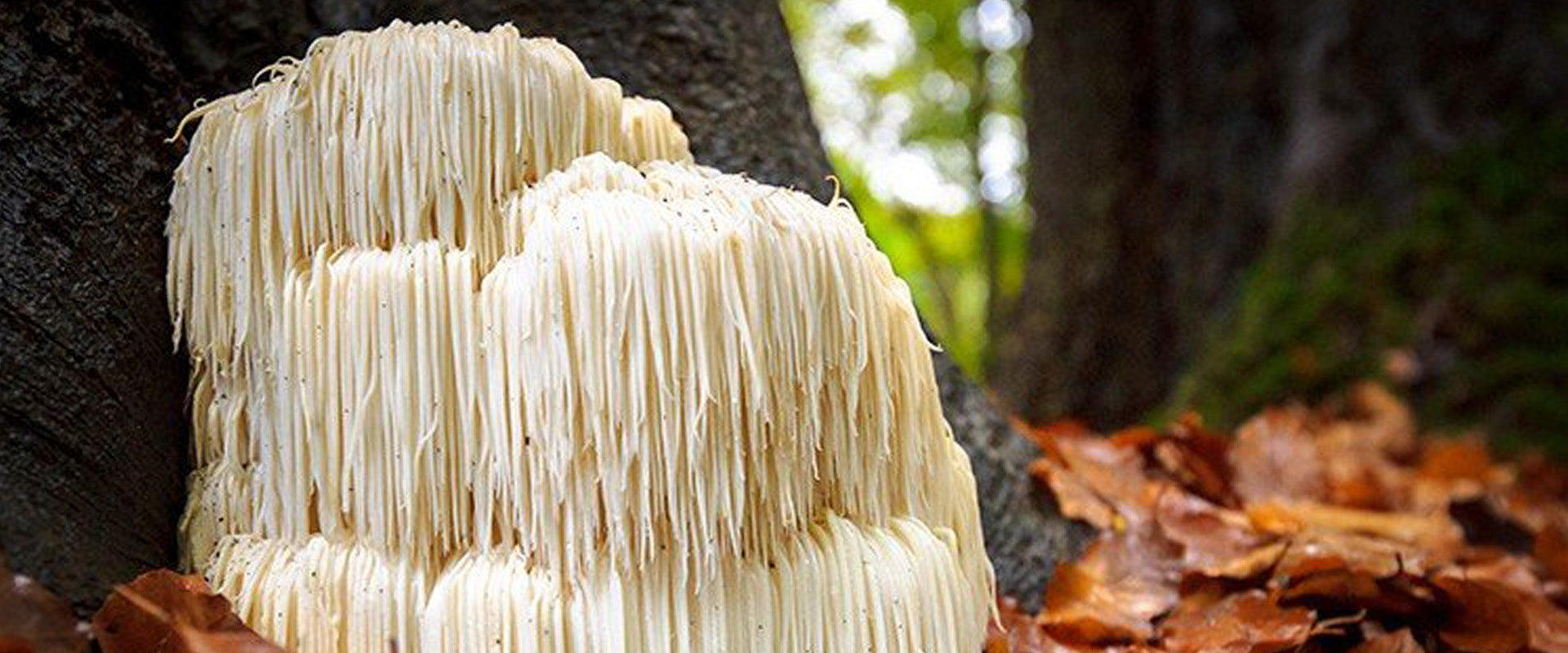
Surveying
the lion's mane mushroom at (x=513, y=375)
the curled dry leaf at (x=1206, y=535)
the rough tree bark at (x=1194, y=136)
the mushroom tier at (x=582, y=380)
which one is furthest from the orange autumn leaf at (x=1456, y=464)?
the mushroom tier at (x=582, y=380)

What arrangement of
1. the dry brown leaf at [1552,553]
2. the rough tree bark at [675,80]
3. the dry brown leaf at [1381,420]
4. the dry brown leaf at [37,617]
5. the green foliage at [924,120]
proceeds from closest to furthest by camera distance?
the dry brown leaf at [37,617] < the rough tree bark at [675,80] < the dry brown leaf at [1552,553] < the dry brown leaf at [1381,420] < the green foliage at [924,120]

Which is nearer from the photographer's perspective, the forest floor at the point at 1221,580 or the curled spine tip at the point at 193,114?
the forest floor at the point at 1221,580

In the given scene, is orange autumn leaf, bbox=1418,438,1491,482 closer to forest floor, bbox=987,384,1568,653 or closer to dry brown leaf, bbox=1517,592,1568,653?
forest floor, bbox=987,384,1568,653

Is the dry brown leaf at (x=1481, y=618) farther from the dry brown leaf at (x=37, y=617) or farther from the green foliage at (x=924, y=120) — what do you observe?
the green foliage at (x=924, y=120)

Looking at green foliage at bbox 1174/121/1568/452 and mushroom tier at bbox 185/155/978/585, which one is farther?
green foliage at bbox 1174/121/1568/452

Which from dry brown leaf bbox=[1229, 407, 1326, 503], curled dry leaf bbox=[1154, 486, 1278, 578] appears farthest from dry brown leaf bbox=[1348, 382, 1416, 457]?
curled dry leaf bbox=[1154, 486, 1278, 578]

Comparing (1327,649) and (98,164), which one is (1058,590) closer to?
(1327,649)
